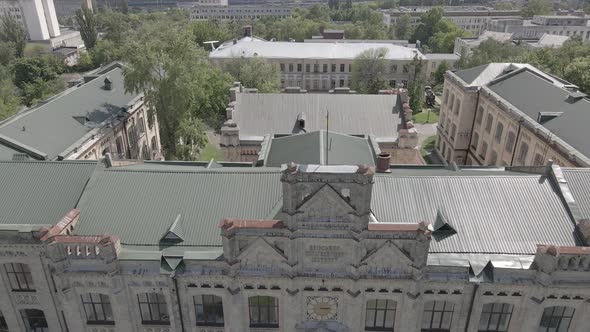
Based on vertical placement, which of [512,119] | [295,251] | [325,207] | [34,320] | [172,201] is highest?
[325,207]

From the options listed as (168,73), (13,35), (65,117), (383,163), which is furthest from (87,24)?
(383,163)

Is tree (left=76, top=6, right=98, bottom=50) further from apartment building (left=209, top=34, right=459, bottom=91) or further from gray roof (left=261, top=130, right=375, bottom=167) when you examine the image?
gray roof (left=261, top=130, right=375, bottom=167)

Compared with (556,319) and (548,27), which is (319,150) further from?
(548,27)

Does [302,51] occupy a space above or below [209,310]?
above

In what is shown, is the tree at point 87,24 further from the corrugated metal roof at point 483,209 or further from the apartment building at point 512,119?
the corrugated metal roof at point 483,209

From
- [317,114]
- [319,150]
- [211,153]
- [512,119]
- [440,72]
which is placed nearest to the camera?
[319,150]

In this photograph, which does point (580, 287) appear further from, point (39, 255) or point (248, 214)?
point (39, 255)
